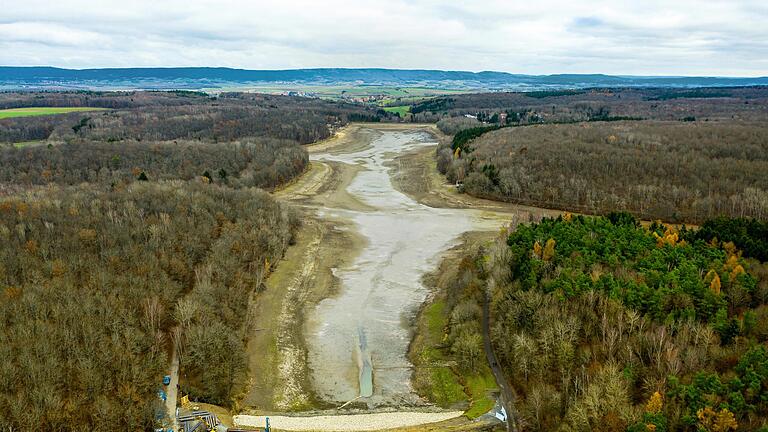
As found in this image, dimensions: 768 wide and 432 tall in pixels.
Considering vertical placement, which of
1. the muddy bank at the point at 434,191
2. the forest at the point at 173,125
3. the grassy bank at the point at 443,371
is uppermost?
the forest at the point at 173,125

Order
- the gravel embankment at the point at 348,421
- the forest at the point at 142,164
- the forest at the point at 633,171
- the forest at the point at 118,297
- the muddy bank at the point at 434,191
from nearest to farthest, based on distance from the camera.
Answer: the forest at the point at 118,297 < the gravel embankment at the point at 348,421 < the forest at the point at 633,171 < the muddy bank at the point at 434,191 < the forest at the point at 142,164

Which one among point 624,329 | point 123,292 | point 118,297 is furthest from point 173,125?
point 624,329

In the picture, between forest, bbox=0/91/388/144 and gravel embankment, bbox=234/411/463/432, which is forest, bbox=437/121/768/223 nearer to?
gravel embankment, bbox=234/411/463/432

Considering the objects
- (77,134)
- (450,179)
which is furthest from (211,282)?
(77,134)

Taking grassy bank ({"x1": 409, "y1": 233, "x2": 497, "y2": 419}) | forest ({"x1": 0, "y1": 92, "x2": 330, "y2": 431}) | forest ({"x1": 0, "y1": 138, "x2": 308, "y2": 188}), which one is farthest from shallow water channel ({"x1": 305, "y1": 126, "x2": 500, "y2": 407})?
forest ({"x1": 0, "y1": 138, "x2": 308, "y2": 188})

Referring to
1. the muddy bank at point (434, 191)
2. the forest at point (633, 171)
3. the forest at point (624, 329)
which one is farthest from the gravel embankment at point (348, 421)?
the forest at point (633, 171)

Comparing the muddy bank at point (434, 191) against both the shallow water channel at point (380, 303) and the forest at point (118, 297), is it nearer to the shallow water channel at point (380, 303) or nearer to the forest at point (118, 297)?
the shallow water channel at point (380, 303)

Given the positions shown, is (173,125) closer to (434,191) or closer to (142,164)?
(142,164)
